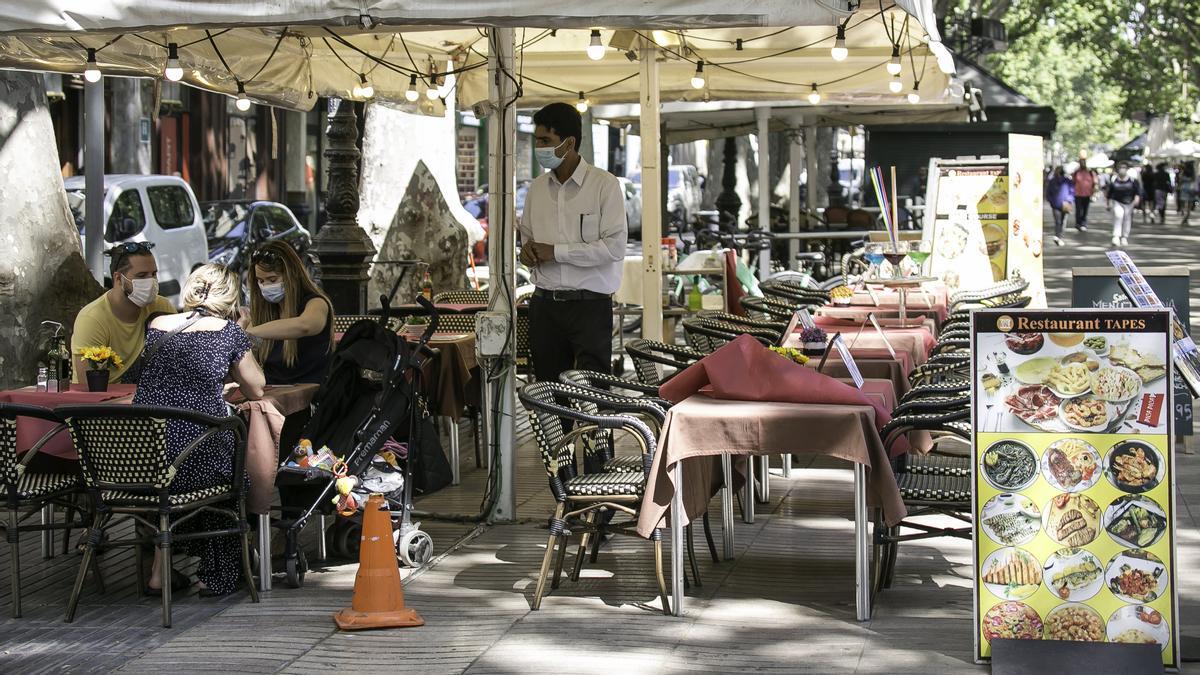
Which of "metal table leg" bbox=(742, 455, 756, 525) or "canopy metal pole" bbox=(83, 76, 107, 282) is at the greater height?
"canopy metal pole" bbox=(83, 76, 107, 282)

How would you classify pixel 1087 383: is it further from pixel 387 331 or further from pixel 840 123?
pixel 840 123

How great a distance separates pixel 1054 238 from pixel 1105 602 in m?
34.9

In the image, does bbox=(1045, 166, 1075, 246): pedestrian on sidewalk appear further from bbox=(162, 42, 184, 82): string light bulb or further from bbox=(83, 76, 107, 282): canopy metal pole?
bbox=(162, 42, 184, 82): string light bulb

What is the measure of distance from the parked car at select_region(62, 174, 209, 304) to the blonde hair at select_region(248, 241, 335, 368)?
10215 millimetres

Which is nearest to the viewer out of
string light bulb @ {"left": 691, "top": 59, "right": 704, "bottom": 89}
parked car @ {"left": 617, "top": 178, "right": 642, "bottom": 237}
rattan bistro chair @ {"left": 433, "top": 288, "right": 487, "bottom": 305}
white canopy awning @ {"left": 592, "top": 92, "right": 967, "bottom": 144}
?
rattan bistro chair @ {"left": 433, "top": 288, "right": 487, "bottom": 305}

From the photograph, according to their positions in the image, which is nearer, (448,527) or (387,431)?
(387,431)

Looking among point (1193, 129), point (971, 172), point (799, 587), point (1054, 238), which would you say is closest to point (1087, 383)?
point (799, 587)

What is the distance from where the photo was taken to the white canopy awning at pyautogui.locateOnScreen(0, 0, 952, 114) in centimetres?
634

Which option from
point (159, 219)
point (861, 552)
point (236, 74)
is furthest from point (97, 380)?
point (159, 219)

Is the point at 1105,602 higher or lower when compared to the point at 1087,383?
lower

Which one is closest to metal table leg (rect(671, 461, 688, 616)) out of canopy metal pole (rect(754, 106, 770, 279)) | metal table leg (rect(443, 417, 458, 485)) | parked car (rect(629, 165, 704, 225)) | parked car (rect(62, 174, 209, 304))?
metal table leg (rect(443, 417, 458, 485))

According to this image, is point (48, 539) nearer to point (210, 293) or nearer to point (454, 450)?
point (210, 293)

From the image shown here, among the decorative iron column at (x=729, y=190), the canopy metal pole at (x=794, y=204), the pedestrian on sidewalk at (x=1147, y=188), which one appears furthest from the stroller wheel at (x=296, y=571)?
the pedestrian on sidewalk at (x=1147, y=188)

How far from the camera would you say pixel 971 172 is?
15438 mm
